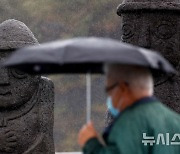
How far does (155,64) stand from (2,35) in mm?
4404

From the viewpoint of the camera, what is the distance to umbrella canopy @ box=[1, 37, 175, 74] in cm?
454

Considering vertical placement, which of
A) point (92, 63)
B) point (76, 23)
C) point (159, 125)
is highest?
point (76, 23)

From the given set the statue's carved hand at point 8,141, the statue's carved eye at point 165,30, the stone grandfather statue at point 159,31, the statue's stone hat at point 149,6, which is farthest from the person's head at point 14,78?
the statue's carved eye at point 165,30

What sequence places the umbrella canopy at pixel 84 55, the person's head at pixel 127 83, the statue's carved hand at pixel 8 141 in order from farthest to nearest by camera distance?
the statue's carved hand at pixel 8 141 < the person's head at pixel 127 83 < the umbrella canopy at pixel 84 55

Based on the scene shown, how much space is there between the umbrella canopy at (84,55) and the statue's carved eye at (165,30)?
391 cm

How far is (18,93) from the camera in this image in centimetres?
880

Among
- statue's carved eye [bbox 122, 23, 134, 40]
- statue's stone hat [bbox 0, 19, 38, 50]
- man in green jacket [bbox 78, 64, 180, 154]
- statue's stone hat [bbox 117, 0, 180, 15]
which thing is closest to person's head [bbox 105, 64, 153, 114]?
man in green jacket [bbox 78, 64, 180, 154]

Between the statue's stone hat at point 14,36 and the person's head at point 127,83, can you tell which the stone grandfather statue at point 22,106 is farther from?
the person's head at point 127,83

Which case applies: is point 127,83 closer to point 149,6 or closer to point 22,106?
point 149,6

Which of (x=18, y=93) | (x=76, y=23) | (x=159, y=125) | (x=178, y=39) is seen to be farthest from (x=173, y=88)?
(x=76, y=23)

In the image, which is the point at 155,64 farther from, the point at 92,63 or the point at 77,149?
the point at 77,149

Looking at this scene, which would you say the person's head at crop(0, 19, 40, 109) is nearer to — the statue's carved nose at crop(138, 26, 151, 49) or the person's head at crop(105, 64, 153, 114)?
the statue's carved nose at crop(138, 26, 151, 49)

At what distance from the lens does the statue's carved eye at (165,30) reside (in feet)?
28.4

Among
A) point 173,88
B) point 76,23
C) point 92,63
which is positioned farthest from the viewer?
point 76,23
